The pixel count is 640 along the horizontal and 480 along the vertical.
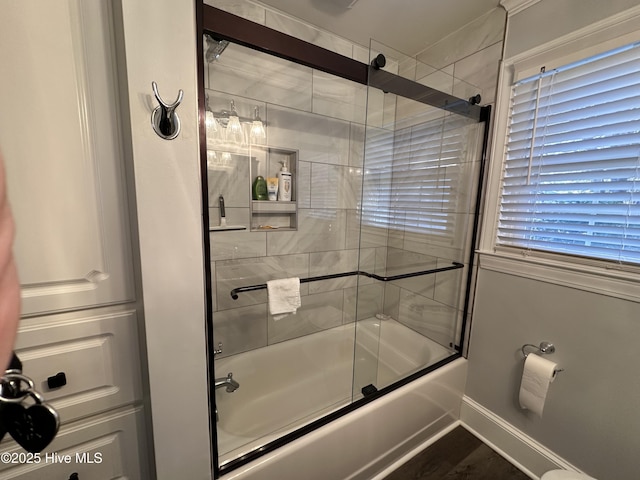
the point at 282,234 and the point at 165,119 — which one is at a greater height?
the point at 165,119

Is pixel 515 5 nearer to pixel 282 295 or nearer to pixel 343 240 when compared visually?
pixel 343 240

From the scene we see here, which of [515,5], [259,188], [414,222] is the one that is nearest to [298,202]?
[259,188]

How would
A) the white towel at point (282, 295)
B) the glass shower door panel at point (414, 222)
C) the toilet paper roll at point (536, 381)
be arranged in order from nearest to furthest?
1. the toilet paper roll at point (536, 381)
2. the white towel at point (282, 295)
3. the glass shower door panel at point (414, 222)

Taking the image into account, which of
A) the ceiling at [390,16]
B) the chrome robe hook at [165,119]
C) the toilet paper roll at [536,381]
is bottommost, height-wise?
the toilet paper roll at [536,381]

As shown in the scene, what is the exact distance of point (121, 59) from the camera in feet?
2.08

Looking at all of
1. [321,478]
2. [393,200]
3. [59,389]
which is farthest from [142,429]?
[393,200]

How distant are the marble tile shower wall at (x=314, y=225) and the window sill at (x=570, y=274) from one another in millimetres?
276

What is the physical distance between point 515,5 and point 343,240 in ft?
5.42

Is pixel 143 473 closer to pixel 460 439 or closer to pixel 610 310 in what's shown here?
pixel 460 439

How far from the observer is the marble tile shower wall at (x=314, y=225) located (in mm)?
1539

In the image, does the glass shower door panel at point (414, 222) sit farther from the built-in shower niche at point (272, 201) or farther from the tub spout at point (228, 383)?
the tub spout at point (228, 383)

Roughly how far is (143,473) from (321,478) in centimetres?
71

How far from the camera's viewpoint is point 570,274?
122 centimetres

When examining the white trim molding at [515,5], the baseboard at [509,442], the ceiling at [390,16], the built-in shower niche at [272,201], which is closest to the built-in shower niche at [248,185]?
the built-in shower niche at [272,201]
